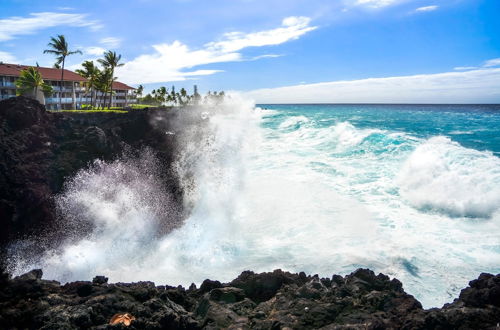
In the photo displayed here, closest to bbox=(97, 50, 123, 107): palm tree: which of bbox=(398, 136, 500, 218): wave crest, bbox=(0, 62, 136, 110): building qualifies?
bbox=(0, 62, 136, 110): building

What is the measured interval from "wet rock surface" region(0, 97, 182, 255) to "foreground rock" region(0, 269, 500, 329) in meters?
7.81

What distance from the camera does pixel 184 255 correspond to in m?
13.6

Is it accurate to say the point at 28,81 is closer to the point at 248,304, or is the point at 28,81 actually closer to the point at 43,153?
the point at 43,153

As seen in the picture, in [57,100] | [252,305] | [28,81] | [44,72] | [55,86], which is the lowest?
[252,305]

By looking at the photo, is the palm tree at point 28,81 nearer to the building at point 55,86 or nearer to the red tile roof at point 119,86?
the building at point 55,86

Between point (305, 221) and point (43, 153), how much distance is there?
1492 centimetres

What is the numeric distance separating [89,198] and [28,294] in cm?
996

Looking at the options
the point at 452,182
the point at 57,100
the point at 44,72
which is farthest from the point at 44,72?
the point at 452,182

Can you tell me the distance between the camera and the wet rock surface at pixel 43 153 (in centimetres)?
1556

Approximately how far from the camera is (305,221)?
15.8m

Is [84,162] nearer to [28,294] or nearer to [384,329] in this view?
[28,294]

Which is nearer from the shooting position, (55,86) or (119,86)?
(55,86)

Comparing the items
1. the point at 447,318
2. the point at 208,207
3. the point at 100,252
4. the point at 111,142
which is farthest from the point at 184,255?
the point at 111,142

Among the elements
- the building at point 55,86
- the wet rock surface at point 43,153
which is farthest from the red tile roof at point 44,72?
the wet rock surface at point 43,153
